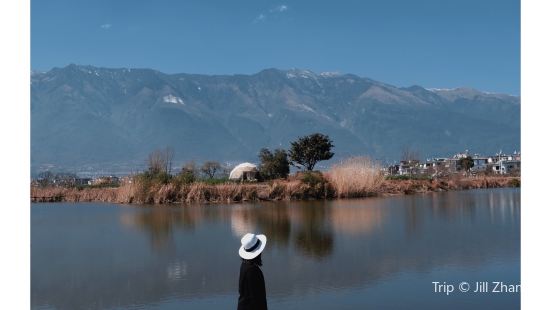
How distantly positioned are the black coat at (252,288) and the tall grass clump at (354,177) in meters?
23.4

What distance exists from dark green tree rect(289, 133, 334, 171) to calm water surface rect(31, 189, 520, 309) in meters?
20.1

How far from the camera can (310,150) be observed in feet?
131

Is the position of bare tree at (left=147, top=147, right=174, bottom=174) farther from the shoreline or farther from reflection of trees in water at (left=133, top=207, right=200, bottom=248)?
reflection of trees in water at (left=133, top=207, right=200, bottom=248)

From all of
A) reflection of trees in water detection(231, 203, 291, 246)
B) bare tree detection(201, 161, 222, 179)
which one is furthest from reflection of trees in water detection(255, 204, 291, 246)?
bare tree detection(201, 161, 222, 179)

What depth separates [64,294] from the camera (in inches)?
363

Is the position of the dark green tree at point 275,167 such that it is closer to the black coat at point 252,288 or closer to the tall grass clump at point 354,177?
the tall grass clump at point 354,177

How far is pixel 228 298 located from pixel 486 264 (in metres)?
4.57

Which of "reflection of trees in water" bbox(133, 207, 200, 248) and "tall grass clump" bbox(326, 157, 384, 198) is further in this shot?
"tall grass clump" bbox(326, 157, 384, 198)

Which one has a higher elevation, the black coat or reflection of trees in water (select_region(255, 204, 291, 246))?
the black coat

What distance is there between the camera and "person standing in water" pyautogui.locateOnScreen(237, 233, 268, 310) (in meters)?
5.31
